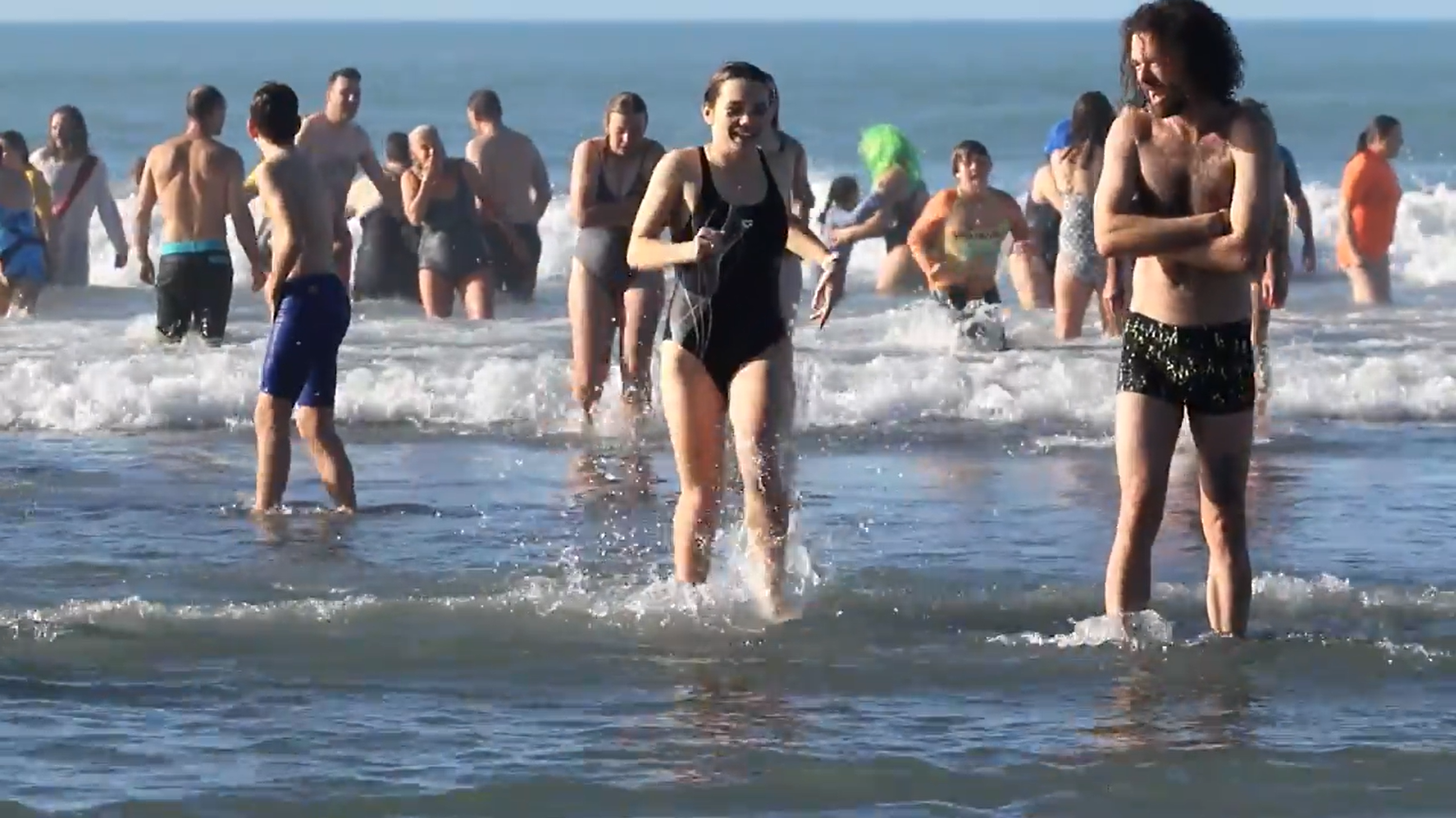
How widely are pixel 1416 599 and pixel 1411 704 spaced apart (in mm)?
1320

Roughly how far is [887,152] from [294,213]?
28.0 ft

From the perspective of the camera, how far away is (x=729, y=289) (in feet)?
22.8

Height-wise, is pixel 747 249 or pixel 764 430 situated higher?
pixel 747 249

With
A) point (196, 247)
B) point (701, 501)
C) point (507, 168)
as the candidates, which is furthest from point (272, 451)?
point (507, 168)

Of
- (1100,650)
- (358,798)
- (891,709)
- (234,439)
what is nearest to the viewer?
(358,798)

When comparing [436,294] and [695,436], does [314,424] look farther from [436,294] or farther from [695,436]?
[436,294]

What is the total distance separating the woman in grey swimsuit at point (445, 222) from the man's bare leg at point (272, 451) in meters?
5.94

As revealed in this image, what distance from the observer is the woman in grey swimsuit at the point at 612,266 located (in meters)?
10.6

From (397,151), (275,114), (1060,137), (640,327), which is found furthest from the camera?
(397,151)

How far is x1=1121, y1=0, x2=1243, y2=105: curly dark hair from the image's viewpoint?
6.17 m

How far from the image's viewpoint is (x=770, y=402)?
6.95m

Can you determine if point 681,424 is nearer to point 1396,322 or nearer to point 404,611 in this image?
point 404,611

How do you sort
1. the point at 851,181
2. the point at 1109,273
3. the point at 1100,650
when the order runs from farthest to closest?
the point at 851,181 < the point at 1109,273 < the point at 1100,650

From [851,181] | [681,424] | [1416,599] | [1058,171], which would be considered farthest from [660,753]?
[851,181]
